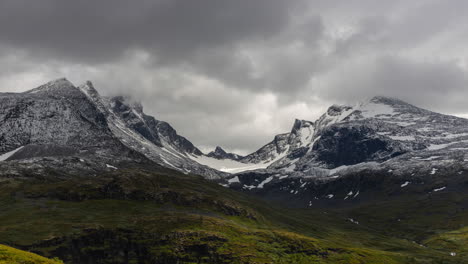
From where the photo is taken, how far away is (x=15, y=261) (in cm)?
5312

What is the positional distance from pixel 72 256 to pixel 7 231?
33.5 m

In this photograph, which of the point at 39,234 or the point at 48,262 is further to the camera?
the point at 39,234

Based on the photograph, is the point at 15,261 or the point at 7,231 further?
the point at 7,231

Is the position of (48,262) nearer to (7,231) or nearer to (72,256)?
(72,256)

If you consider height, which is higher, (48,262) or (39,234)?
(48,262)

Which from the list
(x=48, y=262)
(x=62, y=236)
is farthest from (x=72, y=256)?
(x=48, y=262)

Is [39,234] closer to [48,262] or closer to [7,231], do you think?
[7,231]

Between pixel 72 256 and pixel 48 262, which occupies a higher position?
pixel 48 262

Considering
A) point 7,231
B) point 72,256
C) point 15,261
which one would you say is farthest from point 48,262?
point 7,231

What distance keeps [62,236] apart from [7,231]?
2491 cm

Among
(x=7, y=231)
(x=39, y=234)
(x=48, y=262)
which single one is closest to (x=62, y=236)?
(x=39, y=234)

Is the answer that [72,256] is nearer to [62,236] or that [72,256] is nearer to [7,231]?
[62,236]

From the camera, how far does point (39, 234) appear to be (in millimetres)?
198000

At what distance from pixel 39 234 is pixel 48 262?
162262 millimetres
